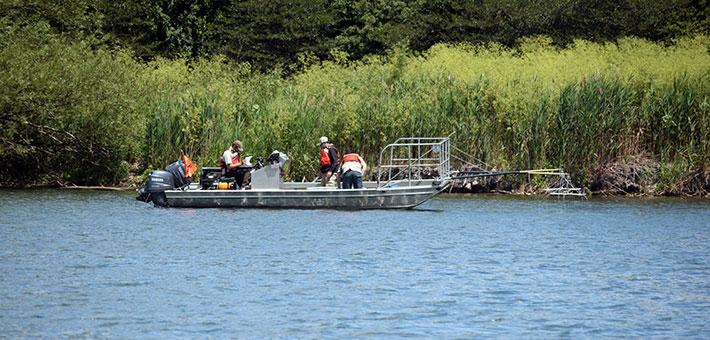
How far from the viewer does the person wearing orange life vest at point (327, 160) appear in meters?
40.3

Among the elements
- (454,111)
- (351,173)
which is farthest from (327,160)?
(454,111)

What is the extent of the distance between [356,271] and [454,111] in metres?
18.6

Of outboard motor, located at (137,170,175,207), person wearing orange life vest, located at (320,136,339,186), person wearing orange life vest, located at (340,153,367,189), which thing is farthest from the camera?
person wearing orange life vest, located at (320,136,339,186)

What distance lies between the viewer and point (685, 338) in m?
20.7

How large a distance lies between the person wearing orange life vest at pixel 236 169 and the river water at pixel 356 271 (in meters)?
1.02

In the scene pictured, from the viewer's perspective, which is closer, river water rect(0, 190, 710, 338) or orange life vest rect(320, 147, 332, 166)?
river water rect(0, 190, 710, 338)

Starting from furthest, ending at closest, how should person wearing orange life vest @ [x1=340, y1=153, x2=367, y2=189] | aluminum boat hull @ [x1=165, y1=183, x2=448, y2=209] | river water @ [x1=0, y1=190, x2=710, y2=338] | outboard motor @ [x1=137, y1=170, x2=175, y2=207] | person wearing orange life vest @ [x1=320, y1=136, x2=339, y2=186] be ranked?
person wearing orange life vest @ [x1=320, y1=136, x2=339, y2=186], outboard motor @ [x1=137, y1=170, x2=175, y2=207], person wearing orange life vest @ [x1=340, y1=153, x2=367, y2=189], aluminum boat hull @ [x1=165, y1=183, x2=448, y2=209], river water @ [x1=0, y1=190, x2=710, y2=338]

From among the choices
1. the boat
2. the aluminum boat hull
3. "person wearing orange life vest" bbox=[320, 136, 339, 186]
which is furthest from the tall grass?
the aluminum boat hull

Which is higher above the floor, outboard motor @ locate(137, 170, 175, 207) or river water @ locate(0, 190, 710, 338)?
outboard motor @ locate(137, 170, 175, 207)

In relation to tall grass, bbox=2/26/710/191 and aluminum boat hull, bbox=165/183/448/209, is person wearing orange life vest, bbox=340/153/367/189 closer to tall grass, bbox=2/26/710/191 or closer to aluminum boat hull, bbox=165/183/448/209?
aluminum boat hull, bbox=165/183/448/209

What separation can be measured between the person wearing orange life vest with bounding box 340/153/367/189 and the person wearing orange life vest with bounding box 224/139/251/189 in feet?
8.94

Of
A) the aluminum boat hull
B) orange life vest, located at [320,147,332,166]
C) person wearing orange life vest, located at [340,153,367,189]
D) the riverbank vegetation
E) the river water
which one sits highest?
the riverbank vegetation

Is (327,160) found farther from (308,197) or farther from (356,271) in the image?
(356,271)

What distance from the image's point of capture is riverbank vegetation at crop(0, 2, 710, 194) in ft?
146
